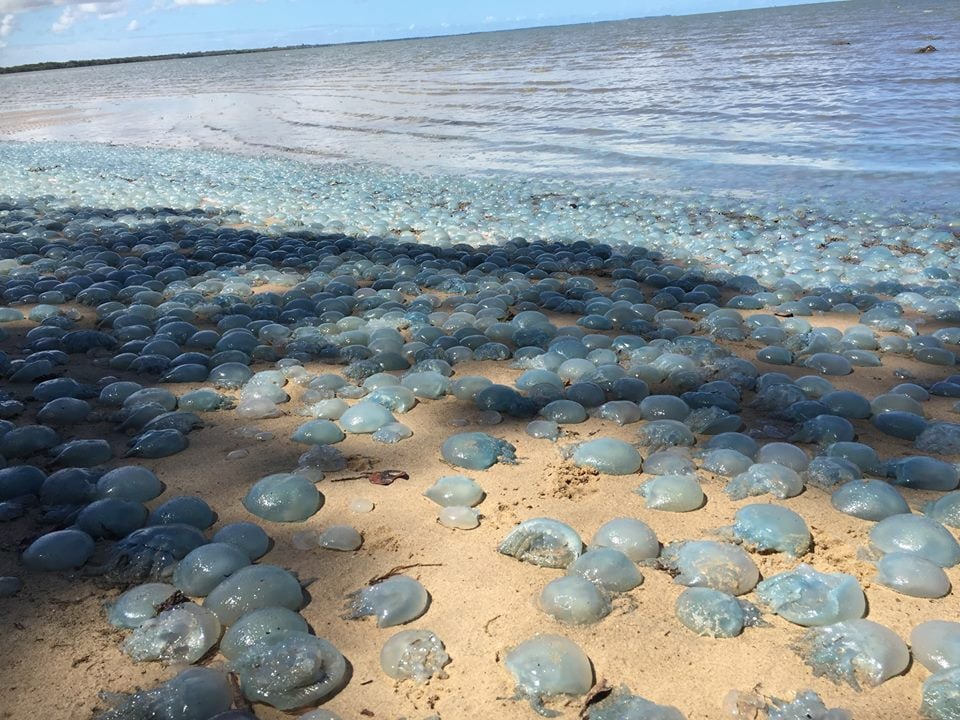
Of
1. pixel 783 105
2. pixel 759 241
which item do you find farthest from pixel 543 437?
pixel 783 105

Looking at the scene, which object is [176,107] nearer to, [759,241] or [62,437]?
[759,241]

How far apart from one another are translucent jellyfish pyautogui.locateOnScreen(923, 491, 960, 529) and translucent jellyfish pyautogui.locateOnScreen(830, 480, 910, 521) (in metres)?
0.05

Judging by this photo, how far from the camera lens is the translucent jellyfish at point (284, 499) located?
1.82m

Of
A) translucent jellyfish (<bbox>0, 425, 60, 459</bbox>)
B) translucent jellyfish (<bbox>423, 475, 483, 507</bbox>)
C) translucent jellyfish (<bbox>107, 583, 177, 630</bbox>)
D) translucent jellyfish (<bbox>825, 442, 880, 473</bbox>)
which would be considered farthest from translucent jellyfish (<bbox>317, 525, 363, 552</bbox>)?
translucent jellyfish (<bbox>825, 442, 880, 473</bbox>)

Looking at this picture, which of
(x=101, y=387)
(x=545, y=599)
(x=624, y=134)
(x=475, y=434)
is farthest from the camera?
(x=624, y=134)

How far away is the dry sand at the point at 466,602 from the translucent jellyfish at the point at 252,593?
0.06 m

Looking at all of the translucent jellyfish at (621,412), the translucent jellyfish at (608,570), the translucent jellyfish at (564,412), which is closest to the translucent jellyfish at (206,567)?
the translucent jellyfish at (608,570)

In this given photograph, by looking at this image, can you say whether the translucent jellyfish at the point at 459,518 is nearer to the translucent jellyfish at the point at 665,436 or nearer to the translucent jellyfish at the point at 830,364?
the translucent jellyfish at the point at 665,436

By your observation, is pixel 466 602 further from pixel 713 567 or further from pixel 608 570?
pixel 713 567

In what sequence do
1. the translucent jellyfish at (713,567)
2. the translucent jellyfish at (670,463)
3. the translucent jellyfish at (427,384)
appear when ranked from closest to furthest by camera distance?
the translucent jellyfish at (713,567) → the translucent jellyfish at (670,463) → the translucent jellyfish at (427,384)

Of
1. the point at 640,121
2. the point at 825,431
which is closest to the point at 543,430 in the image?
the point at 825,431

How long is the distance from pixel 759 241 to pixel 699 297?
1785 mm

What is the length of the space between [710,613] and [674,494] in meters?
0.42

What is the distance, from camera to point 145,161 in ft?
32.9
